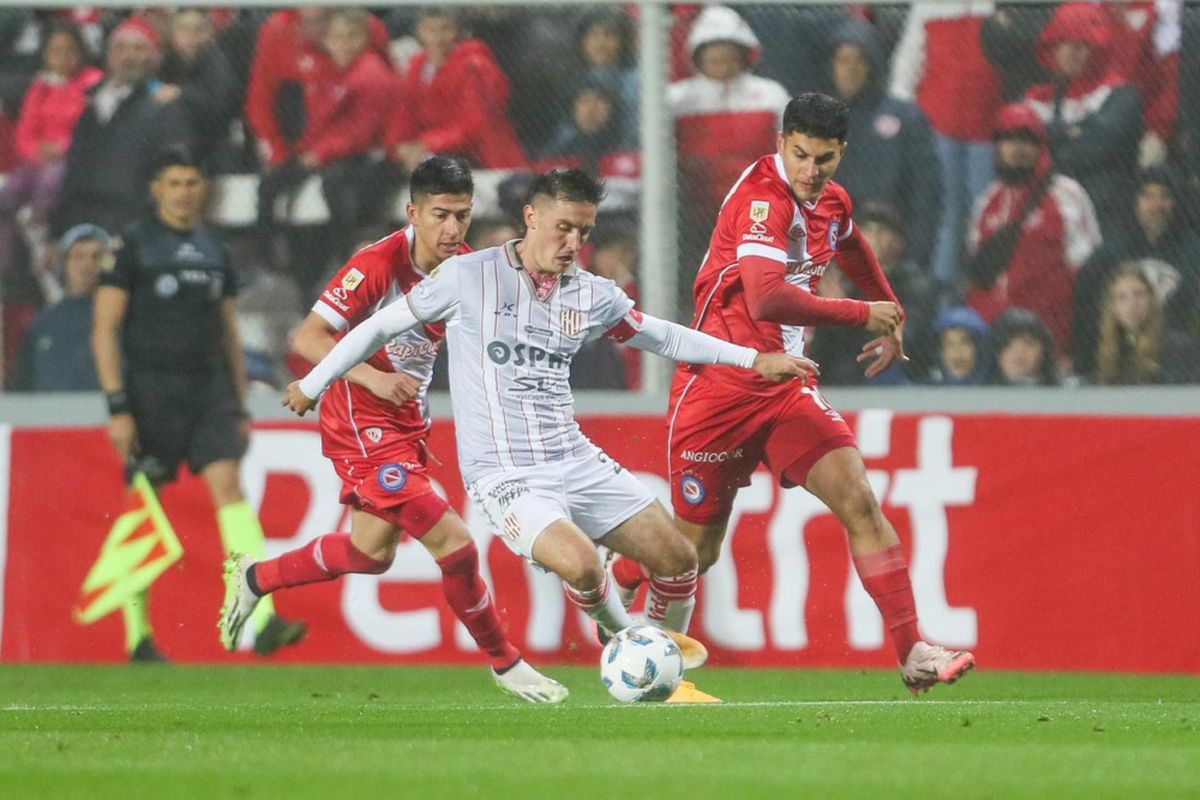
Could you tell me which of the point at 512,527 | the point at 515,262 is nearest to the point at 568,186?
the point at 515,262

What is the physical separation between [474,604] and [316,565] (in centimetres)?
94

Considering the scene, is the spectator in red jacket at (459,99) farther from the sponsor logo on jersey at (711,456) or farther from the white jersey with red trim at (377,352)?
the sponsor logo on jersey at (711,456)

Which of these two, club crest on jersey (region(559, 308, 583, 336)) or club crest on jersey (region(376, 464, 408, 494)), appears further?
club crest on jersey (region(376, 464, 408, 494))

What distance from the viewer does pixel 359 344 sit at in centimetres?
755

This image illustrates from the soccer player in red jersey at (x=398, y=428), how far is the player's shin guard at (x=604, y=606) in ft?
1.03

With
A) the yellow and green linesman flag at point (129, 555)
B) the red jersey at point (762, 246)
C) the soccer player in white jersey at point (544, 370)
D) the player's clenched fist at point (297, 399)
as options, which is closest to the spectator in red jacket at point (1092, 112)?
the red jersey at point (762, 246)

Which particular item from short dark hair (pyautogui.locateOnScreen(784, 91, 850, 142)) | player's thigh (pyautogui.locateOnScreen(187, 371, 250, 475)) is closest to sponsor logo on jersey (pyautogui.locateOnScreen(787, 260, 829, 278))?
short dark hair (pyautogui.locateOnScreen(784, 91, 850, 142))

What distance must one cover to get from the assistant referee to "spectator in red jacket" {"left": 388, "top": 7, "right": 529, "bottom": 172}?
1087 millimetres

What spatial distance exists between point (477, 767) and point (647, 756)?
49cm

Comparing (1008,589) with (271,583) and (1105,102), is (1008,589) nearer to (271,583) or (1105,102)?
(1105,102)

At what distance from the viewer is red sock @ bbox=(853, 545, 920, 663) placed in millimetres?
7867

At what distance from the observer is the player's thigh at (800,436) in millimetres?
8047

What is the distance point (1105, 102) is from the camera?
10320 millimetres

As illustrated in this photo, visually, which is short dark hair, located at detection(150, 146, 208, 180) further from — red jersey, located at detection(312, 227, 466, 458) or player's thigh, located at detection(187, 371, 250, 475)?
red jersey, located at detection(312, 227, 466, 458)
